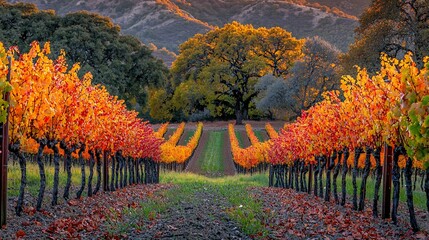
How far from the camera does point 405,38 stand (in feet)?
107

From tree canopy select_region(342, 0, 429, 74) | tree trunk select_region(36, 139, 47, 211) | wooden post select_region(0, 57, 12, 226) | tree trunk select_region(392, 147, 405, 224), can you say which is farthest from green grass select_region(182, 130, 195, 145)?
wooden post select_region(0, 57, 12, 226)

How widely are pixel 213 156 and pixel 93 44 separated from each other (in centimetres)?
1760

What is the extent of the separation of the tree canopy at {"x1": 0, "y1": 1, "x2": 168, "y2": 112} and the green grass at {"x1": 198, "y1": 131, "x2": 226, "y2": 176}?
8.76 m

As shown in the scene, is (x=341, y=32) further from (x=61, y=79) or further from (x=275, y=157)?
(x=61, y=79)

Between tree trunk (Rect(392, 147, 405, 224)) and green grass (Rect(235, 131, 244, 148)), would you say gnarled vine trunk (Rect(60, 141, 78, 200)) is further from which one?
green grass (Rect(235, 131, 244, 148))

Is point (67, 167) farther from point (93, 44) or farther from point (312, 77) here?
point (312, 77)

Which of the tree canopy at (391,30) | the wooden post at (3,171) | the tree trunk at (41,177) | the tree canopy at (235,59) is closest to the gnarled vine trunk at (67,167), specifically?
the tree trunk at (41,177)

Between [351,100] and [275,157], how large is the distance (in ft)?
46.5

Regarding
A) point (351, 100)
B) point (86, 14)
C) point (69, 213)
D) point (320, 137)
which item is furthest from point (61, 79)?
point (86, 14)

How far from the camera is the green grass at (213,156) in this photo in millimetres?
49781

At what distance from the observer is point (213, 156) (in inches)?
2186

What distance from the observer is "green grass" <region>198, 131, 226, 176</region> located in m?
49.8

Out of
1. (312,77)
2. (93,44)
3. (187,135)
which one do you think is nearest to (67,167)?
(93,44)

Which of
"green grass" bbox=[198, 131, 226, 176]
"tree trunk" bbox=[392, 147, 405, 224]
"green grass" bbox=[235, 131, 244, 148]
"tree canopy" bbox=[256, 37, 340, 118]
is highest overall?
"tree canopy" bbox=[256, 37, 340, 118]
